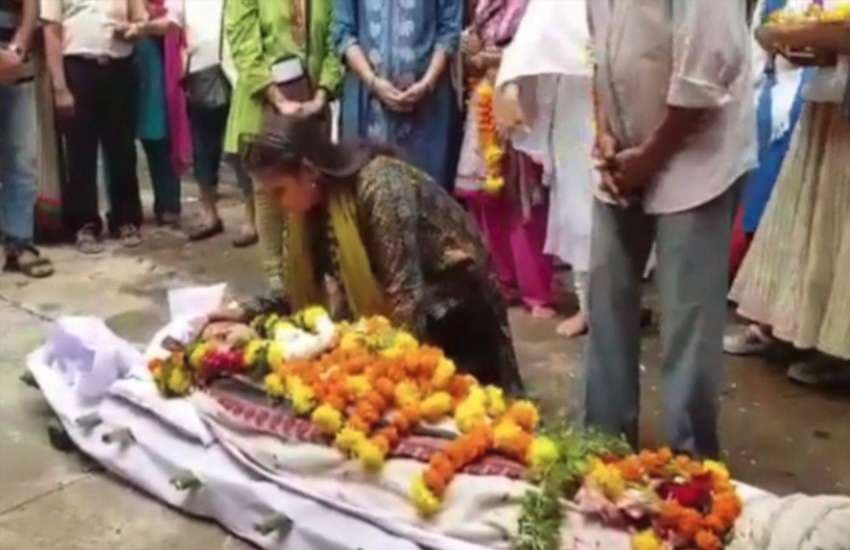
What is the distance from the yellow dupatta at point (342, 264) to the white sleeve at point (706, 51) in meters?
0.97

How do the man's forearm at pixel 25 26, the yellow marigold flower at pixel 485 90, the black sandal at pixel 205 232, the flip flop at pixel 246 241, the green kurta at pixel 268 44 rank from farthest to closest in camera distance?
the black sandal at pixel 205 232
the flip flop at pixel 246 241
the man's forearm at pixel 25 26
the green kurta at pixel 268 44
the yellow marigold flower at pixel 485 90

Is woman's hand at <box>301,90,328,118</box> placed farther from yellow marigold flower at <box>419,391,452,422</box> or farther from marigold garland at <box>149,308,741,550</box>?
yellow marigold flower at <box>419,391,452,422</box>

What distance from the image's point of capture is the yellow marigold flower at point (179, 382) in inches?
145

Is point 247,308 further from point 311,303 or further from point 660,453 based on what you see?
point 660,453

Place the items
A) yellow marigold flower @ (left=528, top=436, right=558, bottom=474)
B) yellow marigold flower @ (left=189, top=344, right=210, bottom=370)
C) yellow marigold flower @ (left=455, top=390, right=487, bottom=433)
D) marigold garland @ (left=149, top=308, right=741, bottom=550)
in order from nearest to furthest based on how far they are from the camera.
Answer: marigold garland @ (left=149, top=308, right=741, bottom=550)
yellow marigold flower @ (left=528, top=436, right=558, bottom=474)
yellow marigold flower @ (left=455, top=390, right=487, bottom=433)
yellow marigold flower @ (left=189, top=344, right=210, bottom=370)

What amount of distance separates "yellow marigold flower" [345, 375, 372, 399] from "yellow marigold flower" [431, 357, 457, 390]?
0.54 feet

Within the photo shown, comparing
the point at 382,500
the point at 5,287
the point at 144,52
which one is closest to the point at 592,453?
the point at 382,500

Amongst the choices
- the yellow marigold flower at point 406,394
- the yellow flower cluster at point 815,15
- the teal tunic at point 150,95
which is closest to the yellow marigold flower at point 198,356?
the yellow marigold flower at point 406,394

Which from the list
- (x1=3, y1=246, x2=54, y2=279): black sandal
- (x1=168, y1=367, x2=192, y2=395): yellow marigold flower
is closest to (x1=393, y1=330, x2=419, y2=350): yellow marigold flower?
(x1=168, y1=367, x2=192, y2=395): yellow marigold flower

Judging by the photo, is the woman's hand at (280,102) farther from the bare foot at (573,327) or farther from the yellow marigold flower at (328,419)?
the yellow marigold flower at (328,419)

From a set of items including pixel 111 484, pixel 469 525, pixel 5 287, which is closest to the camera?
pixel 469 525

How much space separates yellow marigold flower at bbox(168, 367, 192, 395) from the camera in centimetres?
369

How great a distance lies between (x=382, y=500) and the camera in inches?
124

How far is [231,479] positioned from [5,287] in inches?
119
